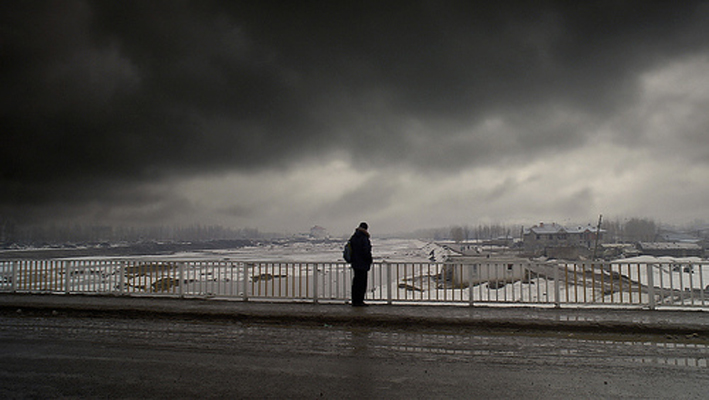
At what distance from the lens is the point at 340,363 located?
261 inches

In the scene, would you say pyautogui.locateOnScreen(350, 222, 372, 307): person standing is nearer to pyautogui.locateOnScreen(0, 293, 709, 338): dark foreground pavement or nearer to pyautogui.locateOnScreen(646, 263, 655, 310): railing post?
pyautogui.locateOnScreen(0, 293, 709, 338): dark foreground pavement

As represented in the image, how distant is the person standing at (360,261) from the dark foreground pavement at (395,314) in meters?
0.43

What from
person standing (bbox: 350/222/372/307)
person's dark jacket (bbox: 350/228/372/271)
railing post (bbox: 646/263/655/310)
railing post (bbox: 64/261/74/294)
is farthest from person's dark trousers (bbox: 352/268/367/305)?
railing post (bbox: 64/261/74/294)

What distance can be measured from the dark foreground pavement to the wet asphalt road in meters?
0.43

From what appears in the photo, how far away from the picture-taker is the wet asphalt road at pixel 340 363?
17.4ft

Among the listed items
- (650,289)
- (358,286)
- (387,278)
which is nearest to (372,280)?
(358,286)

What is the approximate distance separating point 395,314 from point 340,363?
3.79 m

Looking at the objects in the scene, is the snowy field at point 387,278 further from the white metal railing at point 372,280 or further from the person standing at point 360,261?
the person standing at point 360,261

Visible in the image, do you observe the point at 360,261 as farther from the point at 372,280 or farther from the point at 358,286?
the point at 372,280

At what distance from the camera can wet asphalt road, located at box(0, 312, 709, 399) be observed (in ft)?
17.4

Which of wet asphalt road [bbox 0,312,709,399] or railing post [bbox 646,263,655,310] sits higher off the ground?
railing post [bbox 646,263,655,310]

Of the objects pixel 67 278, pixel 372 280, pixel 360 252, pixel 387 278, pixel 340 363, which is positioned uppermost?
pixel 360 252

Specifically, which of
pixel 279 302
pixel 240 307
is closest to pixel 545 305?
pixel 279 302

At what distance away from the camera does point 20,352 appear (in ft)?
24.3
